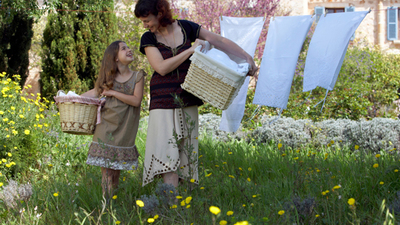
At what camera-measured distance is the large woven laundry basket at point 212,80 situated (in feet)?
6.21

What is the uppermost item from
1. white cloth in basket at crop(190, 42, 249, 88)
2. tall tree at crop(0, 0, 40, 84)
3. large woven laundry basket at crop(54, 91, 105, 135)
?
tall tree at crop(0, 0, 40, 84)

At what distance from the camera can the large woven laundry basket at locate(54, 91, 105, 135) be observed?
223 centimetres

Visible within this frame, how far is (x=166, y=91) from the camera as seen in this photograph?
85.7 inches

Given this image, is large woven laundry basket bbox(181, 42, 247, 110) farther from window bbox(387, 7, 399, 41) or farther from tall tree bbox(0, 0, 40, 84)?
window bbox(387, 7, 399, 41)

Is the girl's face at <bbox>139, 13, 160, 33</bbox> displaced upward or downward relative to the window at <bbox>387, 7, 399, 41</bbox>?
downward

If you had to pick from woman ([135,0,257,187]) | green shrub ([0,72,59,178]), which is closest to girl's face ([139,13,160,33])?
woman ([135,0,257,187])

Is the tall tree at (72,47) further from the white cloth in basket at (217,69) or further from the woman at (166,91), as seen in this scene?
the white cloth in basket at (217,69)

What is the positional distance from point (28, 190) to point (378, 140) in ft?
13.1

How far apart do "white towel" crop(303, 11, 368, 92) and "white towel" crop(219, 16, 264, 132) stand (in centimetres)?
63

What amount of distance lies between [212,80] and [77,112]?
0.97 meters

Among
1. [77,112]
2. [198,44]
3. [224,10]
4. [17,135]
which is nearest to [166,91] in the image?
[198,44]

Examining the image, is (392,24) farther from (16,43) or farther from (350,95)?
(16,43)

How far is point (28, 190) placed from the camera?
2207 millimetres

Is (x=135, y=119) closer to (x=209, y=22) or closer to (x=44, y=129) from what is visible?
(x=44, y=129)
